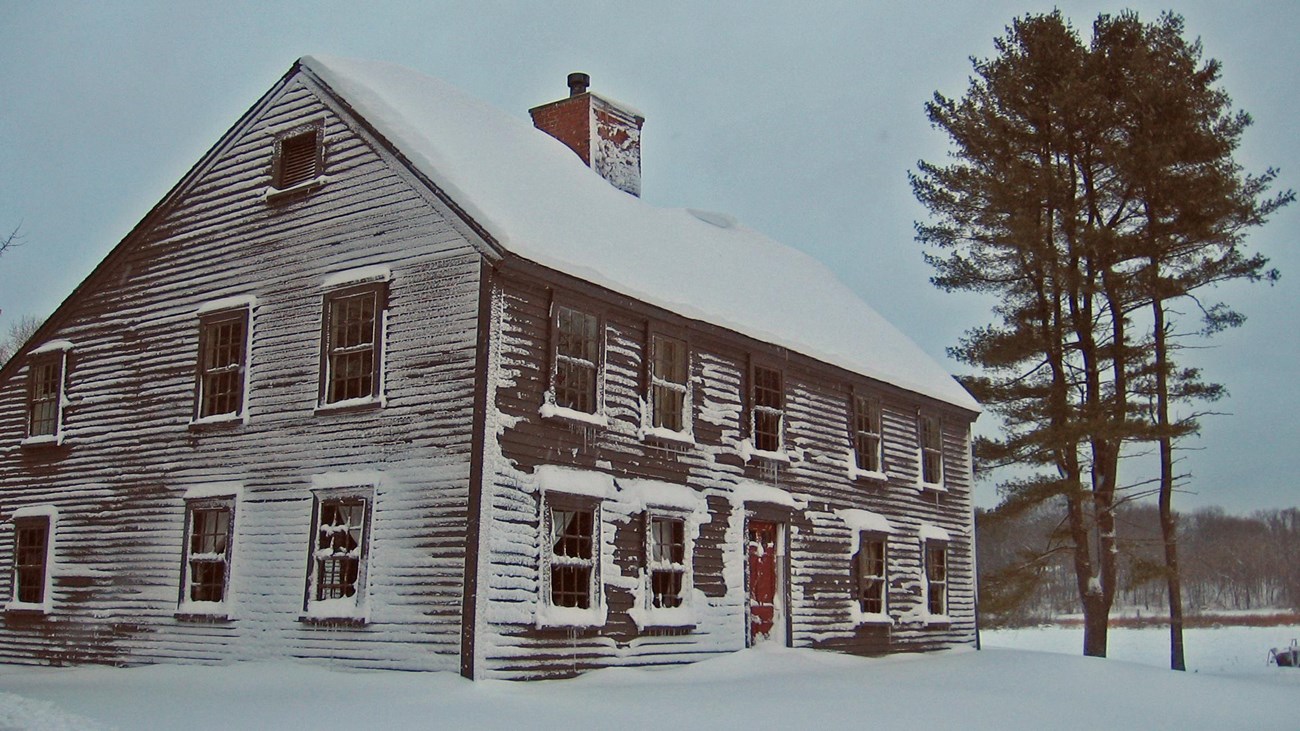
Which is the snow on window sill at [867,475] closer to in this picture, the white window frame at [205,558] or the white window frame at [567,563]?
the white window frame at [567,563]

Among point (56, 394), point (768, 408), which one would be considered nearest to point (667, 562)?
point (768, 408)

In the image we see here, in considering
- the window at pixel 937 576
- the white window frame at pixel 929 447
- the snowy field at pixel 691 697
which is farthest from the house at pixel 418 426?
the white window frame at pixel 929 447

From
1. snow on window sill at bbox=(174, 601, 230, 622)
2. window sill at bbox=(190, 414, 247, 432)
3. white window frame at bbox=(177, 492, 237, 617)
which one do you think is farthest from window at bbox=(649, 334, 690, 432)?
snow on window sill at bbox=(174, 601, 230, 622)

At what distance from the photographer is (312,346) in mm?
16172

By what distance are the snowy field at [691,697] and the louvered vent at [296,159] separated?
22.4 ft

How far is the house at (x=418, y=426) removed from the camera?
14.6 m

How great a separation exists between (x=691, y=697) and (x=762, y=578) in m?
5.62

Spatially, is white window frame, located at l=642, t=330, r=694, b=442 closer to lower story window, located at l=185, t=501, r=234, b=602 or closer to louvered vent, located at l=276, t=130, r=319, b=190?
louvered vent, located at l=276, t=130, r=319, b=190

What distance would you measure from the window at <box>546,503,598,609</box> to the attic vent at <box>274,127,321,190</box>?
6.20 metres

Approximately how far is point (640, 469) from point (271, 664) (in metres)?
5.39

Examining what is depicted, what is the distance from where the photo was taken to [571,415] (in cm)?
1540

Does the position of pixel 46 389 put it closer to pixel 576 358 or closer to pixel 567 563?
pixel 576 358

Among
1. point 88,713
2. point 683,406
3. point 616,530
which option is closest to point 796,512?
point 683,406

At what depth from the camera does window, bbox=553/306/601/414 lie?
15.6m
